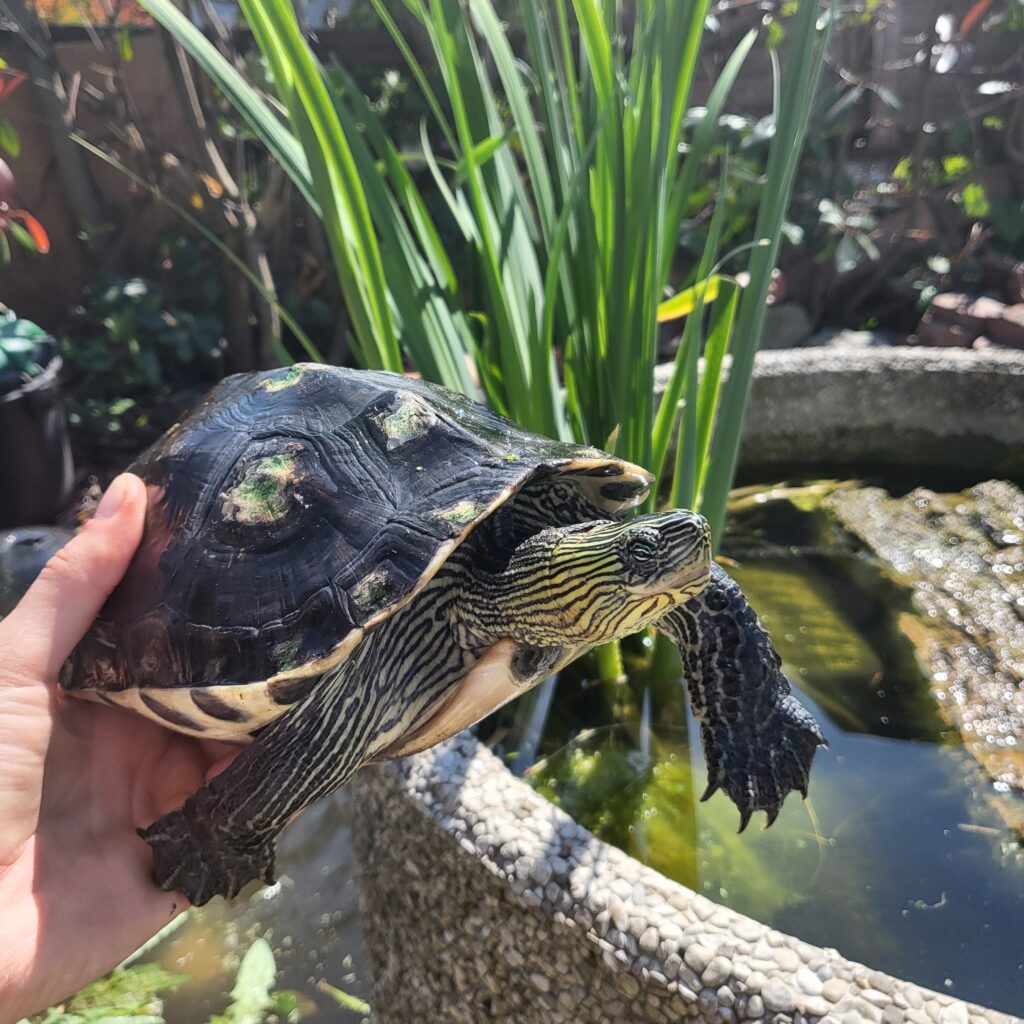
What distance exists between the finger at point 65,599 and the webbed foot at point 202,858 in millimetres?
211

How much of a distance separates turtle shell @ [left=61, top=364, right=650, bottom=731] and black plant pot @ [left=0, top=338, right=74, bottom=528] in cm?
167

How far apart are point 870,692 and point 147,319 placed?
256 centimetres

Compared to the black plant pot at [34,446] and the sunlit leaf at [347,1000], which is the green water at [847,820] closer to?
the sunlit leaf at [347,1000]

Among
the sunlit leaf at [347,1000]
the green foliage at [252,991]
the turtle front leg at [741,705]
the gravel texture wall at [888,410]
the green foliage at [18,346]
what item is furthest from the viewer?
the green foliage at [18,346]

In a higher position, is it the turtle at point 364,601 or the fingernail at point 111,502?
the fingernail at point 111,502

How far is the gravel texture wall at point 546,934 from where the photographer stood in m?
0.69

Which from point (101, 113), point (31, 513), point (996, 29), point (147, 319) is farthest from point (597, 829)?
point (996, 29)

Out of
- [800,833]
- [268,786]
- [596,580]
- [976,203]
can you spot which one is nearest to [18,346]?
[268,786]


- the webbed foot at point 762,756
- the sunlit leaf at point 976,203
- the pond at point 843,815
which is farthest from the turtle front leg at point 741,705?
the sunlit leaf at point 976,203

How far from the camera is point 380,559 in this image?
0.74 m

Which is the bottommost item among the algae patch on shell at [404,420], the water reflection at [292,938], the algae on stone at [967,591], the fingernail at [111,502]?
the water reflection at [292,938]

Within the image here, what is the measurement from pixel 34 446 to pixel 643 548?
2.20 metres

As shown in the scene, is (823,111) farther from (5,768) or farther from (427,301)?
(5,768)

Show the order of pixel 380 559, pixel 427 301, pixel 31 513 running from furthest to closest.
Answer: pixel 31 513 < pixel 427 301 < pixel 380 559
